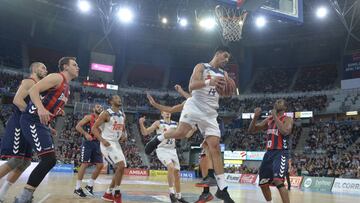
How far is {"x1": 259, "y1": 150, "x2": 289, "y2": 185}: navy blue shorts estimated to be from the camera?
7.41 m

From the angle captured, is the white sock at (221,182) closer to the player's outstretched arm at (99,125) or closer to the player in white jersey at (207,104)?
the player in white jersey at (207,104)

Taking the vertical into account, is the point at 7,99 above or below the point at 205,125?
above

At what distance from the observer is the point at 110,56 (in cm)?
4416

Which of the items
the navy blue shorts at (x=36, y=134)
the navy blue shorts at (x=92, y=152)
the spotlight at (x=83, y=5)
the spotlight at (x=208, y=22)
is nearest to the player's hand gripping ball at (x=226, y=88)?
the navy blue shorts at (x=36, y=134)

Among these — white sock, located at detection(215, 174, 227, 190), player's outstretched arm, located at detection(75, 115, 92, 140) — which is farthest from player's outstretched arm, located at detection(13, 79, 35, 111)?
player's outstretched arm, located at detection(75, 115, 92, 140)

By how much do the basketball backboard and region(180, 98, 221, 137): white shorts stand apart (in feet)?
28.5

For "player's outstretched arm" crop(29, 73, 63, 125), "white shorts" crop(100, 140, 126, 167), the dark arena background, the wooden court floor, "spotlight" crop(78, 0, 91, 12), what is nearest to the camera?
"player's outstretched arm" crop(29, 73, 63, 125)

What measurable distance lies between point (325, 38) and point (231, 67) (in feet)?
36.1

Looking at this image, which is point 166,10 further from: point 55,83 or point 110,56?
point 55,83

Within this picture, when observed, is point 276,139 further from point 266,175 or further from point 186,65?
point 186,65

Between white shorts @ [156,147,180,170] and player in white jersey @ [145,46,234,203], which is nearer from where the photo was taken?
player in white jersey @ [145,46,234,203]

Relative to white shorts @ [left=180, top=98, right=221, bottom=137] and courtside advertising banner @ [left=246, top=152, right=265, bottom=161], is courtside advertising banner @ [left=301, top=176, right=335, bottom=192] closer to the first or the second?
courtside advertising banner @ [left=246, top=152, right=265, bottom=161]

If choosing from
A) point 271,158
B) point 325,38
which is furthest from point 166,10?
point 271,158

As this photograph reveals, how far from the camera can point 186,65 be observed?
48.6 metres
